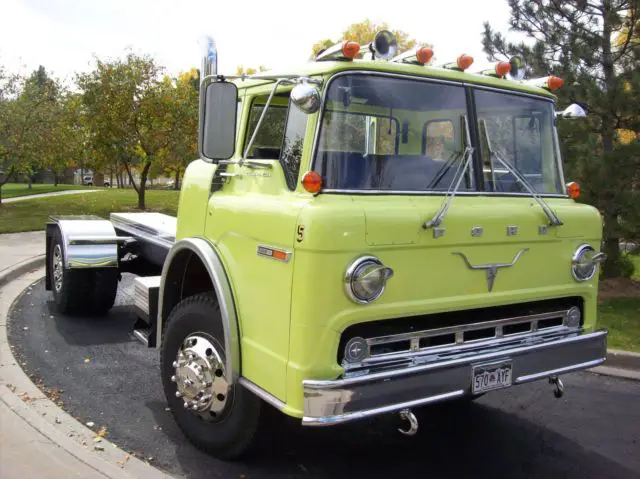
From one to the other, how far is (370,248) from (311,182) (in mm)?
466

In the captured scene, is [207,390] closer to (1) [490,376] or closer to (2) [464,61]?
(1) [490,376]

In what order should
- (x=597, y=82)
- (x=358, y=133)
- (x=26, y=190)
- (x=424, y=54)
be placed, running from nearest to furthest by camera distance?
(x=358, y=133)
(x=424, y=54)
(x=597, y=82)
(x=26, y=190)

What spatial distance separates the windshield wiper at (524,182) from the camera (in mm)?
3783

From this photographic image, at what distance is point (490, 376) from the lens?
3428 millimetres

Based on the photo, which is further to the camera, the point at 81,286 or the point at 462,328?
the point at 81,286

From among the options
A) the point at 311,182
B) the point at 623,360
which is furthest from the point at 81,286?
the point at 623,360

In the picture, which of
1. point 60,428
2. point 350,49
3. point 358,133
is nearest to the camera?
point 350,49

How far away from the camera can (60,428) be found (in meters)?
4.20

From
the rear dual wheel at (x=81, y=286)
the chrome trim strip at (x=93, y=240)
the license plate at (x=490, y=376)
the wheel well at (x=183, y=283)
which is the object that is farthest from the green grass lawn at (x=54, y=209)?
the license plate at (x=490, y=376)

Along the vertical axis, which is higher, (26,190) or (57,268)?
(57,268)

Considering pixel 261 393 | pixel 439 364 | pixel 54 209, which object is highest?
pixel 439 364

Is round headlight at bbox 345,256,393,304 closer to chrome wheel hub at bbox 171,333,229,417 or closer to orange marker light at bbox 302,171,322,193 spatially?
orange marker light at bbox 302,171,322,193

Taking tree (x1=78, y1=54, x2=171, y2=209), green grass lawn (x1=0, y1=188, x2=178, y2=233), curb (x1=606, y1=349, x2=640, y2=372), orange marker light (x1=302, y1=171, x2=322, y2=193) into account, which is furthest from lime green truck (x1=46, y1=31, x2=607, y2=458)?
tree (x1=78, y1=54, x2=171, y2=209)

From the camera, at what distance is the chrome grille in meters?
3.29
